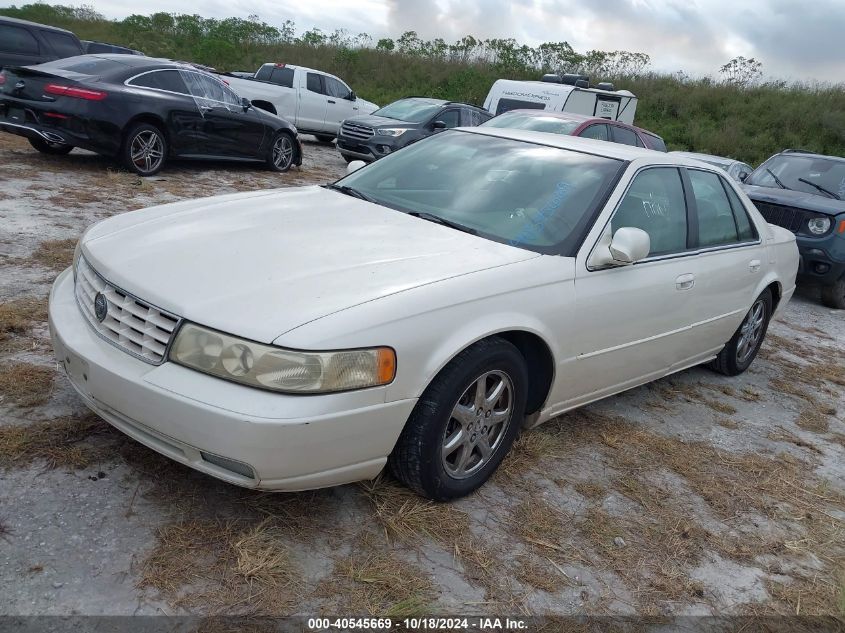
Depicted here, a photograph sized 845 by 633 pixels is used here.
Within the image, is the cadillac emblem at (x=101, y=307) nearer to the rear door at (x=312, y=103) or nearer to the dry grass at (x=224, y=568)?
the dry grass at (x=224, y=568)

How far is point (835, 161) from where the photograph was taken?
951 cm

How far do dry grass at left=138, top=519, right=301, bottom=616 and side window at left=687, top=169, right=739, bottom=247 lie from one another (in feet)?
10.0

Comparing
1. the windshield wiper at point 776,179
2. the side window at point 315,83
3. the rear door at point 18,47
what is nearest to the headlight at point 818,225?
the windshield wiper at point 776,179

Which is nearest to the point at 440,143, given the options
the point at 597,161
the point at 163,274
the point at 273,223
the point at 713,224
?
the point at 597,161

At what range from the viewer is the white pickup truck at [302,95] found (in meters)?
16.3

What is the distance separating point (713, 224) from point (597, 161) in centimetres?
106

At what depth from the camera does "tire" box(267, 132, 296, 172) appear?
11617 mm

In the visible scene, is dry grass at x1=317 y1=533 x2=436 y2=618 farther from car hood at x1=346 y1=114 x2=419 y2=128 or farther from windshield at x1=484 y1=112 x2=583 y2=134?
car hood at x1=346 y1=114 x2=419 y2=128

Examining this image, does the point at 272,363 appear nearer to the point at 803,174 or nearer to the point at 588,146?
the point at 588,146

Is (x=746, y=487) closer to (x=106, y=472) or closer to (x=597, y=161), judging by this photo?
(x=597, y=161)

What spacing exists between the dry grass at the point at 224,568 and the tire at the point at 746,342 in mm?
3714

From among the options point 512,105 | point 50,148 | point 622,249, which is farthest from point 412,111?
point 622,249

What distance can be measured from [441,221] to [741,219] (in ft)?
7.92

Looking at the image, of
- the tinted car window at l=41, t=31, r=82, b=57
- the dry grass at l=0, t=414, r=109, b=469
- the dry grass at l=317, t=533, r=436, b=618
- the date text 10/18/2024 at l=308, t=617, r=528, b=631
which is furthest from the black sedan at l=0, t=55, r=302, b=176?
the date text 10/18/2024 at l=308, t=617, r=528, b=631
